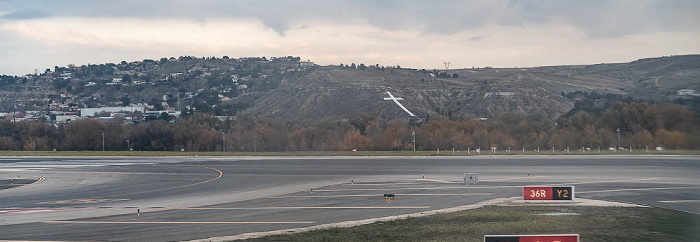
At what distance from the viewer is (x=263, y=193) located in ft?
118

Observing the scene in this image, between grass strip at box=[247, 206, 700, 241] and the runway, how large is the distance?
183 cm

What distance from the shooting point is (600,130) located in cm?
6812

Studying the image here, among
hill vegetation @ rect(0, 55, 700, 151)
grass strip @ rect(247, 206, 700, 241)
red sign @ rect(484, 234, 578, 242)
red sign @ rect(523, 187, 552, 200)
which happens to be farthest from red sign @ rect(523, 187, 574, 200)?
red sign @ rect(484, 234, 578, 242)

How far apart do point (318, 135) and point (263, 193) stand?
61.9 meters

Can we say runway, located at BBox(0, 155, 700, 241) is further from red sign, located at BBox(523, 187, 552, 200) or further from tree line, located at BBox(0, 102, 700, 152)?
tree line, located at BBox(0, 102, 700, 152)

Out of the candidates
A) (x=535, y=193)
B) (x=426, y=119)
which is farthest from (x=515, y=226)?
(x=426, y=119)

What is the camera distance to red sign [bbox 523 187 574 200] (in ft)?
96.6

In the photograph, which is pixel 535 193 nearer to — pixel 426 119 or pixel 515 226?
pixel 515 226

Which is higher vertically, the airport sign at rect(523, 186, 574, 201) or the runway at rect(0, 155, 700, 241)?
the airport sign at rect(523, 186, 574, 201)

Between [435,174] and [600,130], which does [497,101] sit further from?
[435,174]

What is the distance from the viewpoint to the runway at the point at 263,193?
77.7 feet

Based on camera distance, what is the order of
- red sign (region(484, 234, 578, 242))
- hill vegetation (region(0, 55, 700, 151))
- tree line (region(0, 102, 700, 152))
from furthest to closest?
1. tree line (region(0, 102, 700, 152))
2. hill vegetation (region(0, 55, 700, 151))
3. red sign (region(484, 234, 578, 242))

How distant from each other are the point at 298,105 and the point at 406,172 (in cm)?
10898

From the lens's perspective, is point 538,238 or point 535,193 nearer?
point 538,238
